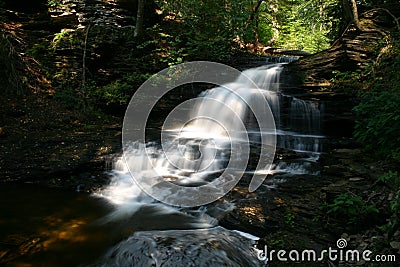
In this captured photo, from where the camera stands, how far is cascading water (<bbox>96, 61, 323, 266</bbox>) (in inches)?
124

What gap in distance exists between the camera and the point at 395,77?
6.06 meters

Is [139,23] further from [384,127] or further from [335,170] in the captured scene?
[384,127]

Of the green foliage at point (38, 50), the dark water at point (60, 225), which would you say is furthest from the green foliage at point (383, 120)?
the green foliage at point (38, 50)

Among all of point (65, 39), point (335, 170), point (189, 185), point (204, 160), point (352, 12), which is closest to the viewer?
point (335, 170)

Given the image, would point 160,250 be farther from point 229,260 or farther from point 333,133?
point 333,133

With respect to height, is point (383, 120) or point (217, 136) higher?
point (383, 120)

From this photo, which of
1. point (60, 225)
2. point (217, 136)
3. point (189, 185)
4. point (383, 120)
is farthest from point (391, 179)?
point (60, 225)

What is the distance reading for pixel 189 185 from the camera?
5211mm

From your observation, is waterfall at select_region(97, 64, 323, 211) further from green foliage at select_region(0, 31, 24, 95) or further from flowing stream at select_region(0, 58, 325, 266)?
green foliage at select_region(0, 31, 24, 95)

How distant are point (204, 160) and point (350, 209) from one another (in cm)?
320

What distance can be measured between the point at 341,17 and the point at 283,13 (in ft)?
31.9

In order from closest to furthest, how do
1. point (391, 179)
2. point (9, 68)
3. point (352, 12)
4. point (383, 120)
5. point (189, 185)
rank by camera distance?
point (391, 179), point (383, 120), point (189, 185), point (9, 68), point (352, 12)

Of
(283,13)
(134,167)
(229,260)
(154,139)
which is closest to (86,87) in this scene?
(154,139)

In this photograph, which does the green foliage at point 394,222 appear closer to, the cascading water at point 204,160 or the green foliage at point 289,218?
the green foliage at point 289,218
